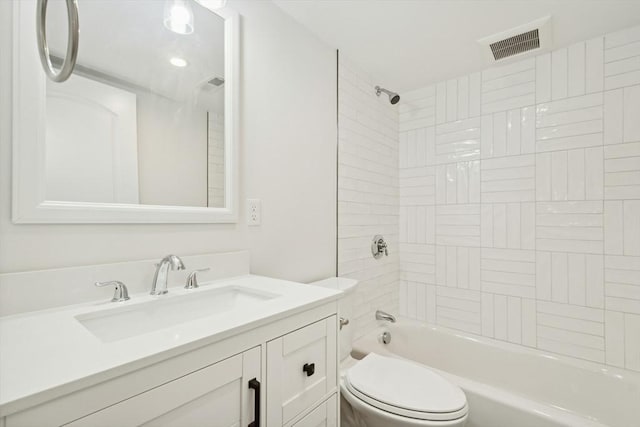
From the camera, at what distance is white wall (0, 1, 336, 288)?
796 millimetres

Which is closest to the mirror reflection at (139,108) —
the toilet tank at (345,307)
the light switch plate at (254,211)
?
the light switch plate at (254,211)

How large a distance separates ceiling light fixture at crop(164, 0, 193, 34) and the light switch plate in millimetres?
706

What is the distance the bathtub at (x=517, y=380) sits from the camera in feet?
4.36

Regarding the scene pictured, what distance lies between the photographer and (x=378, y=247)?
2191 mm

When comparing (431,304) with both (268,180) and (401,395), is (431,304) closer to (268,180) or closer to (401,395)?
(401,395)

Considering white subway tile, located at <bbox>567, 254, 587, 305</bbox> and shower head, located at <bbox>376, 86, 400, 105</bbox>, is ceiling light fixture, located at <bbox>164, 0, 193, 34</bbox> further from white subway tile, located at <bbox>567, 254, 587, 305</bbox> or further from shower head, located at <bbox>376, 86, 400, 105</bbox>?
white subway tile, located at <bbox>567, 254, 587, 305</bbox>

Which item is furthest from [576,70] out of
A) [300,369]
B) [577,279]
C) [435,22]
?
[300,369]

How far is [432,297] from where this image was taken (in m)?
2.32

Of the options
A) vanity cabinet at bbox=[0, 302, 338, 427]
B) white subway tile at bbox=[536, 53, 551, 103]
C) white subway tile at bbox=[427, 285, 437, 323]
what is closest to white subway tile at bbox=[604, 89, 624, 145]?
white subway tile at bbox=[536, 53, 551, 103]

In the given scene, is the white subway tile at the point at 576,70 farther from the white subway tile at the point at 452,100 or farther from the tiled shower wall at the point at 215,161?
the tiled shower wall at the point at 215,161

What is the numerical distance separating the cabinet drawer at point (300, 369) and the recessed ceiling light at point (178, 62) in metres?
1.06

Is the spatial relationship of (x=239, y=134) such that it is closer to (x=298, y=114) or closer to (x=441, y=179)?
(x=298, y=114)

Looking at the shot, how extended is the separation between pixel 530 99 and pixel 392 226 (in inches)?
48.6

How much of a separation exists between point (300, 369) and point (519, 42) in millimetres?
2098
